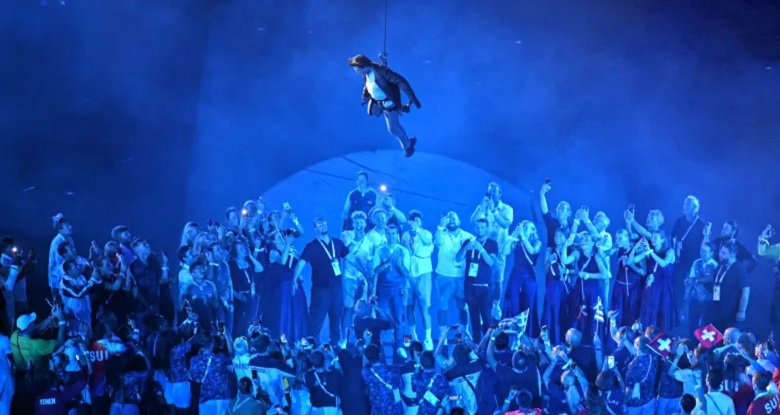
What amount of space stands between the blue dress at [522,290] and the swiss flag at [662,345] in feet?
8.74

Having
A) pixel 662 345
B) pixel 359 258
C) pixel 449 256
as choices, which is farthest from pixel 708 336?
pixel 359 258

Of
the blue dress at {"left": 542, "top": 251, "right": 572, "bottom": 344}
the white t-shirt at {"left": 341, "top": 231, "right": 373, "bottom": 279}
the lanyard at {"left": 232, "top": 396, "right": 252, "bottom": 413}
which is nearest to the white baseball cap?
the lanyard at {"left": 232, "top": 396, "right": 252, "bottom": 413}

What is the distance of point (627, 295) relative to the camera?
489 inches

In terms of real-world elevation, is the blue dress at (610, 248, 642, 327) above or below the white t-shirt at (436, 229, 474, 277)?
below

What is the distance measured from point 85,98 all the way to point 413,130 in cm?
486

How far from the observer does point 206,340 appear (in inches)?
400

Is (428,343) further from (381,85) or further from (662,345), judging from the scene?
(381,85)

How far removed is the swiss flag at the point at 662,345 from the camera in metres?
9.98

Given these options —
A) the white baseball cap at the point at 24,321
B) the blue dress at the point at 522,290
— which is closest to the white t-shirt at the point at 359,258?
the blue dress at the point at 522,290

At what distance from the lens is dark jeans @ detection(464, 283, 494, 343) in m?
12.6

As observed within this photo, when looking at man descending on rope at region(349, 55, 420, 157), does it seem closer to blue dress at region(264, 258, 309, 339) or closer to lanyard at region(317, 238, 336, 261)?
lanyard at region(317, 238, 336, 261)

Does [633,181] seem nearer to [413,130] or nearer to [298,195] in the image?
[413,130]

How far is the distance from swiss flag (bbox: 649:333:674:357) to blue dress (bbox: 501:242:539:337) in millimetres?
2665

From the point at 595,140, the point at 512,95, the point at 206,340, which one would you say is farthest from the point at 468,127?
the point at 206,340
